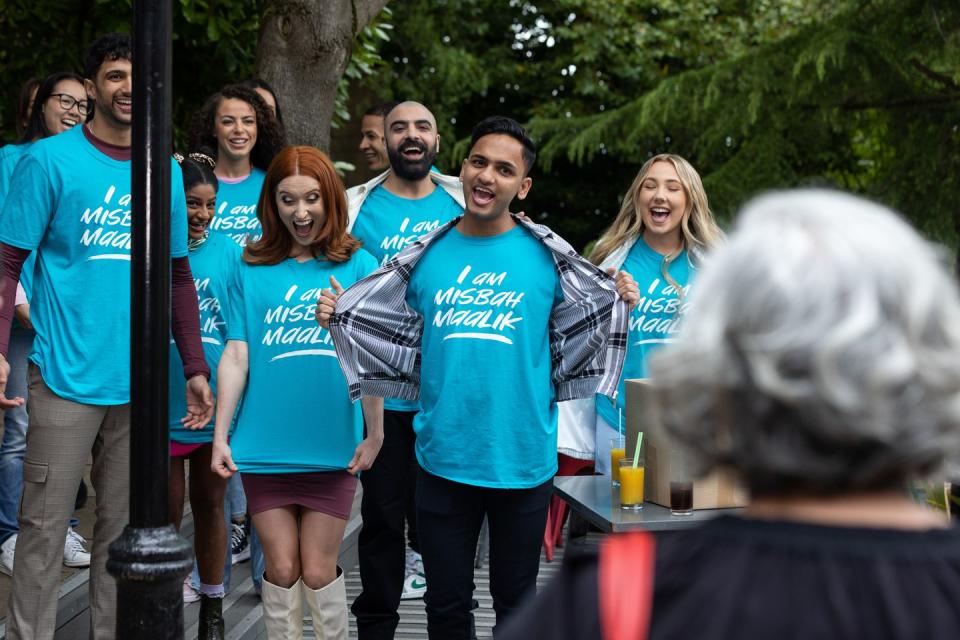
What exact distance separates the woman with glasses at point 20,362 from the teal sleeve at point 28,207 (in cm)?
130

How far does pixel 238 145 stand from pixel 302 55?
201 centimetres

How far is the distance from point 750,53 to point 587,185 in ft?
32.6

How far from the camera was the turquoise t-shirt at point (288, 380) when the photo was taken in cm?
413

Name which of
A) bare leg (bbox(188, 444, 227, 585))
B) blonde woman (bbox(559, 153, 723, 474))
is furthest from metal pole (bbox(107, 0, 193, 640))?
blonde woman (bbox(559, 153, 723, 474))

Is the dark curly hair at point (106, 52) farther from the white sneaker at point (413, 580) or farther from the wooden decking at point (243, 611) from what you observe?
the white sneaker at point (413, 580)

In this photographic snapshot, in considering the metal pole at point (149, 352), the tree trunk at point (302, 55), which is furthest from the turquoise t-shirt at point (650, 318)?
the tree trunk at point (302, 55)

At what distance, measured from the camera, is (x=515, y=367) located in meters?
3.89

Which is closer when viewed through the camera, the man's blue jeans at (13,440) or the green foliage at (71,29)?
the man's blue jeans at (13,440)

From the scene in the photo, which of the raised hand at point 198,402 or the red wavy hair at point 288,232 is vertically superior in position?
the red wavy hair at point 288,232

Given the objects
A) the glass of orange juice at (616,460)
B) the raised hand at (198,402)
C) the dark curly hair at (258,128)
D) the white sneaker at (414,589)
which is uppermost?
the dark curly hair at (258,128)

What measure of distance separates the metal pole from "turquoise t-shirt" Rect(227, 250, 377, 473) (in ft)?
3.33

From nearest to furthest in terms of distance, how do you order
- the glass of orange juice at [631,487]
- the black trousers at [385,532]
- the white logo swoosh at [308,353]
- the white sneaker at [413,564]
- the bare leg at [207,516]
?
the glass of orange juice at [631,487] → the white logo swoosh at [308,353] → the black trousers at [385,532] → the bare leg at [207,516] → the white sneaker at [413,564]

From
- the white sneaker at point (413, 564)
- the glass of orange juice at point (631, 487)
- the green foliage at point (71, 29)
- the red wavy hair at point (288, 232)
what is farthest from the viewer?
the green foliage at point (71, 29)

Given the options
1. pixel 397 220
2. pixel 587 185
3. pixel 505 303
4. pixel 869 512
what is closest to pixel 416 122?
pixel 397 220
